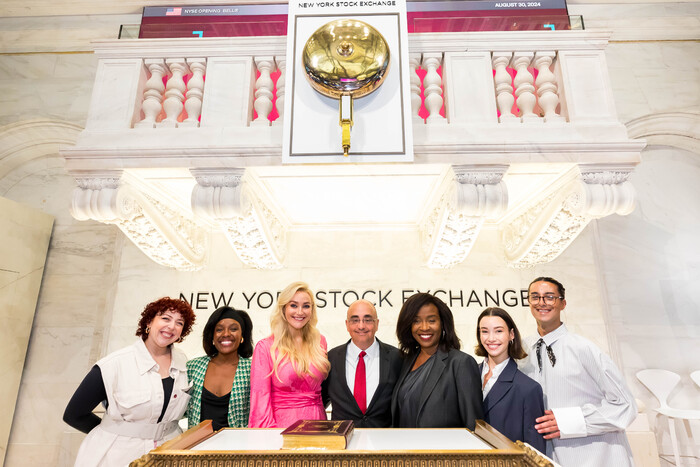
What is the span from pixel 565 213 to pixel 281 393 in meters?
2.99

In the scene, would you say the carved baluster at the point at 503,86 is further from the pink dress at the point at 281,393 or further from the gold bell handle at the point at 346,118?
the pink dress at the point at 281,393

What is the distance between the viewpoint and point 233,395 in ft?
9.98

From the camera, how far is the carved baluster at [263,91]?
12.5ft

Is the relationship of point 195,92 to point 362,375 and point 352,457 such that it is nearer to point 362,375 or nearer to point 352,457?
point 362,375

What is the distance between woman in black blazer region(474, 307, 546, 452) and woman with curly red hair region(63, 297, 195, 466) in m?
2.08

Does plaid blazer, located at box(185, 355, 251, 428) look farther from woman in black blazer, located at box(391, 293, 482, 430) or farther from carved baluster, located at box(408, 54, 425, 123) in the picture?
carved baluster, located at box(408, 54, 425, 123)

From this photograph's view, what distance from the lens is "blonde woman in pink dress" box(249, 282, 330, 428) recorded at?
2855mm

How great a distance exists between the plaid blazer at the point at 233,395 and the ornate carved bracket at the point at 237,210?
125 centimetres

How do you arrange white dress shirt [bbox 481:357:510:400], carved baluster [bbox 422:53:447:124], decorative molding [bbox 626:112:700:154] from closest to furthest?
white dress shirt [bbox 481:357:510:400] < carved baluster [bbox 422:53:447:124] < decorative molding [bbox 626:112:700:154]

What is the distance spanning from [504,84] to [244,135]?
7.76 ft

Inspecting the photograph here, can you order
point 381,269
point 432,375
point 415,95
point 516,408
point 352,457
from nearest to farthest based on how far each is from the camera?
point 352,457
point 516,408
point 432,375
point 415,95
point 381,269

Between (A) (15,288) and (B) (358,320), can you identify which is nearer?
(B) (358,320)

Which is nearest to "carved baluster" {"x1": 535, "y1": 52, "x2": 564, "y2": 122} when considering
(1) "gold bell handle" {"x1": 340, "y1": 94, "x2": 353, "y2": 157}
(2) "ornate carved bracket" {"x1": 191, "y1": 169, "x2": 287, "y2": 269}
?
(1) "gold bell handle" {"x1": 340, "y1": 94, "x2": 353, "y2": 157}

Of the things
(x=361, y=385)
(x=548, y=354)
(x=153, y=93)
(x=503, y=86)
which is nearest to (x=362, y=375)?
(x=361, y=385)
